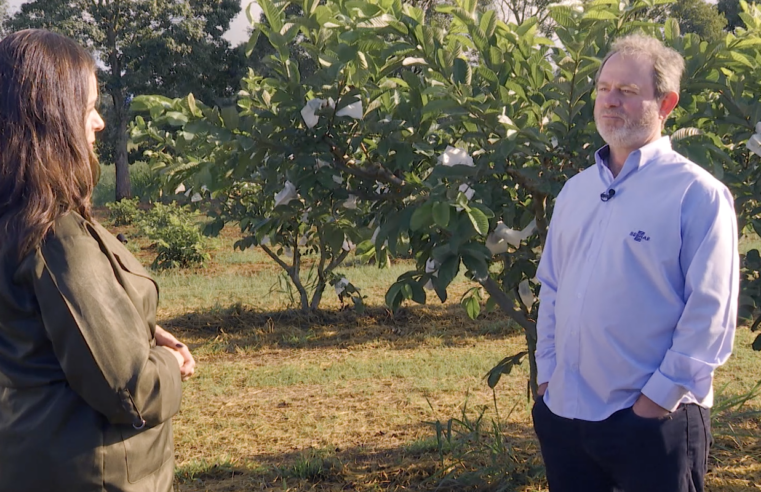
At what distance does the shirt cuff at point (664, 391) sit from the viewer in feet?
5.35

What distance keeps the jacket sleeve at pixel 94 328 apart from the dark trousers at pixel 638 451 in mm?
971

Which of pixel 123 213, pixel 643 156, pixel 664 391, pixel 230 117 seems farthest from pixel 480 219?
pixel 123 213

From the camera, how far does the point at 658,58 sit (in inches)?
70.3

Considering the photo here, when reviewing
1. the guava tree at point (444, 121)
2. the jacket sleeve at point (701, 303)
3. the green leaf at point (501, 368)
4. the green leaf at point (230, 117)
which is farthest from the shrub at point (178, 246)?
the jacket sleeve at point (701, 303)

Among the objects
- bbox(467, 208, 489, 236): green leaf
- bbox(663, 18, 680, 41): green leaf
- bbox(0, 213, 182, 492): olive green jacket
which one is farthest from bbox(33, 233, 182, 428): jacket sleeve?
bbox(663, 18, 680, 41): green leaf

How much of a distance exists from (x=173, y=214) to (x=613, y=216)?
37.8ft

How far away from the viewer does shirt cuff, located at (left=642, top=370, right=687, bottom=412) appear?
64.2 inches

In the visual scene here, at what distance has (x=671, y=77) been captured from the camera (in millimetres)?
1806

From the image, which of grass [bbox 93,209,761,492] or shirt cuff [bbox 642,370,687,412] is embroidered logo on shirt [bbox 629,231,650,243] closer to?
shirt cuff [bbox 642,370,687,412]

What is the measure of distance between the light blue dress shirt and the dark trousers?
0.11 ft

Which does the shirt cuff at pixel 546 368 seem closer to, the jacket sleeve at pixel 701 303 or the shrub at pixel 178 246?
the jacket sleeve at pixel 701 303

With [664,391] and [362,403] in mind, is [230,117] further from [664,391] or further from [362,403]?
[362,403]

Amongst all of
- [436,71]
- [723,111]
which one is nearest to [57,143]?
[436,71]

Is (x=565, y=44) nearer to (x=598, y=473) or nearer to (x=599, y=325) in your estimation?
(x=599, y=325)
